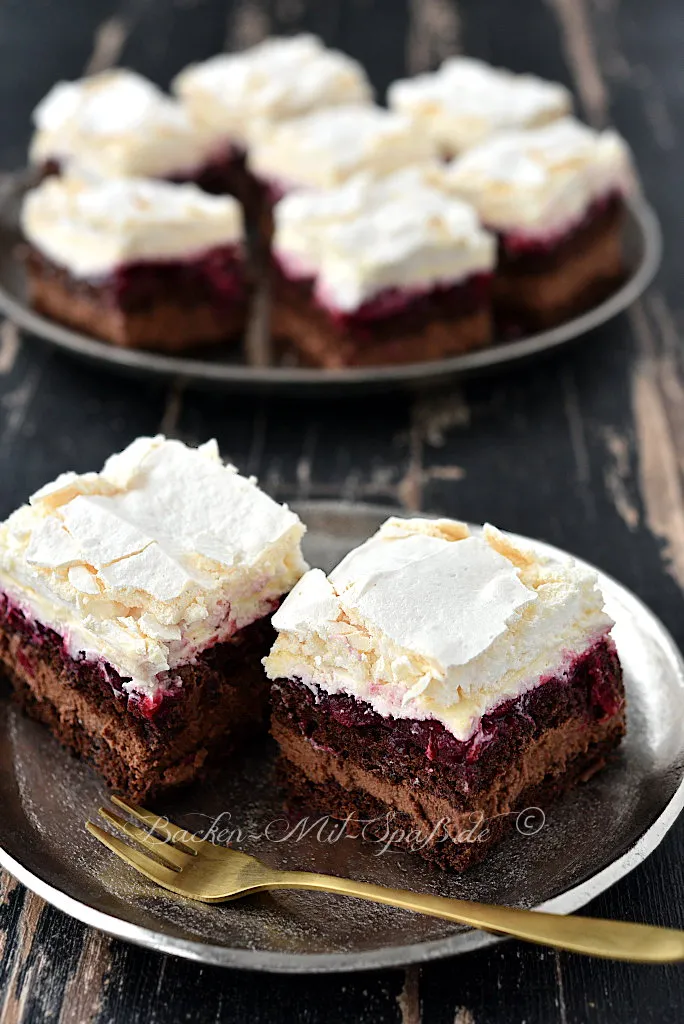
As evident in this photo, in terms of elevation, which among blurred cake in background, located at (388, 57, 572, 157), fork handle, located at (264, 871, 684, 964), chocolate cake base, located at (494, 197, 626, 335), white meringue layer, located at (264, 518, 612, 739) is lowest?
chocolate cake base, located at (494, 197, 626, 335)

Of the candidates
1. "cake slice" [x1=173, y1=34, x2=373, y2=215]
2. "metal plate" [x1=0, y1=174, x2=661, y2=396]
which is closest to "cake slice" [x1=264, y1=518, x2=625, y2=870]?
"metal plate" [x1=0, y1=174, x2=661, y2=396]

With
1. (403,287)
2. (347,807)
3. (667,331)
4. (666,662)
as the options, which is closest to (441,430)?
(403,287)

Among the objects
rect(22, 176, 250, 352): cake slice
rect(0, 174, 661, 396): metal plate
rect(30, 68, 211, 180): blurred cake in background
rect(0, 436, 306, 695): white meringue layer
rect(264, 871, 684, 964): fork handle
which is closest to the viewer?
rect(264, 871, 684, 964): fork handle

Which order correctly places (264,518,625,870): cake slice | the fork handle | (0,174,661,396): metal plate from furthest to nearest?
(0,174,661,396): metal plate, (264,518,625,870): cake slice, the fork handle

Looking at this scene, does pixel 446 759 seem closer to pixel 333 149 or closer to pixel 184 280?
pixel 184 280

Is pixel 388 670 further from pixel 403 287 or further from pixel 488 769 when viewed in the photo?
pixel 403 287

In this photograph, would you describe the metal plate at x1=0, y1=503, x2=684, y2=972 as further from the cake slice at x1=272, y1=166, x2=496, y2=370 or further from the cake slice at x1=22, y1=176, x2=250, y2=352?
the cake slice at x1=22, y1=176, x2=250, y2=352

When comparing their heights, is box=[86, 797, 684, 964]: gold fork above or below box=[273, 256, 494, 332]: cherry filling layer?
above
